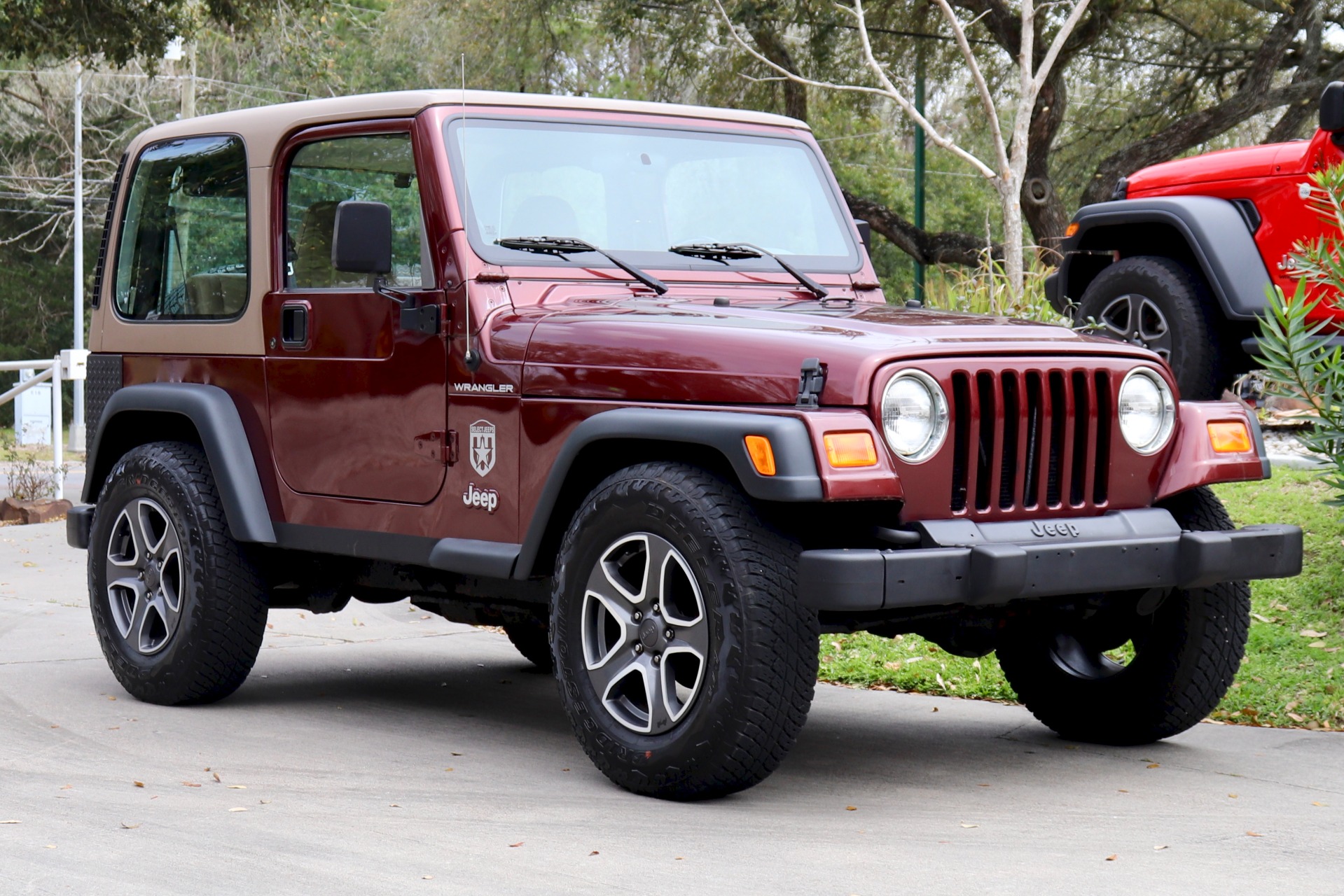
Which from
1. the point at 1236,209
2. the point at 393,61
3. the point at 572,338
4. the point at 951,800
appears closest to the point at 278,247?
the point at 572,338

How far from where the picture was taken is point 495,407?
5.64 meters

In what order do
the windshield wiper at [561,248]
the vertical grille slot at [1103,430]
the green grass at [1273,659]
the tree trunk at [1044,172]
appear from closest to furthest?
the vertical grille slot at [1103,430] → the windshield wiper at [561,248] → the green grass at [1273,659] → the tree trunk at [1044,172]

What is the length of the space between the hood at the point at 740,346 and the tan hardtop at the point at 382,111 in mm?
897

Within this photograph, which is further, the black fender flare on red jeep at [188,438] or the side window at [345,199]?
the black fender flare on red jeep at [188,438]

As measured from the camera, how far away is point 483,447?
225 inches

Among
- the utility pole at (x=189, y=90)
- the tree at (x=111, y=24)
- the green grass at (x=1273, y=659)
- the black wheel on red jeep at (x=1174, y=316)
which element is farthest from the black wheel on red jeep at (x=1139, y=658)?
the utility pole at (x=189, y=90)

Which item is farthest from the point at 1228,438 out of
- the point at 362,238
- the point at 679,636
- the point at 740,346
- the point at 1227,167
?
the point at 1227,167

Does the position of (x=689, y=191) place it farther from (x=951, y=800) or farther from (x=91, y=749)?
(x=91, y=749)

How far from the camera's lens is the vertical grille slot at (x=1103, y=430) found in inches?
207

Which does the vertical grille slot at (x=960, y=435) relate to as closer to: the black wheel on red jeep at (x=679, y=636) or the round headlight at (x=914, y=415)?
the round headlight at (x=914, y=415)

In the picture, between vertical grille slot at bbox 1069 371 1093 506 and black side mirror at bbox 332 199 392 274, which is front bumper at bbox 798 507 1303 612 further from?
black side mirror at bbox 332 199 392 274

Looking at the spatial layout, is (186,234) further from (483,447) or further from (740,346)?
(740,346)

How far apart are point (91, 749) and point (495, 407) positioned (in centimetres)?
181

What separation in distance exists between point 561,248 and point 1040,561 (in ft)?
6.57
